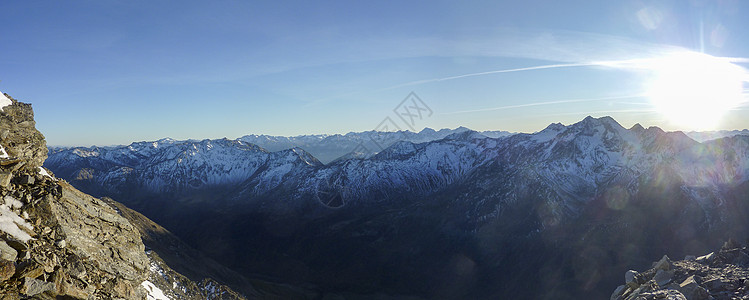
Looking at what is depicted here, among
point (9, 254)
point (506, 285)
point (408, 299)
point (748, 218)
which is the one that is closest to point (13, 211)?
point (9, 254)

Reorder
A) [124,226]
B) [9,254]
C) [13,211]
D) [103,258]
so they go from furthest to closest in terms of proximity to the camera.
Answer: [124,226], [103,258], [13,211], [9,254]

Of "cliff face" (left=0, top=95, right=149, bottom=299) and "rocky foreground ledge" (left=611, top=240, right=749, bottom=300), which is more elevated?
"cliff face" (left=0, top=95, right=149, bottom=299)

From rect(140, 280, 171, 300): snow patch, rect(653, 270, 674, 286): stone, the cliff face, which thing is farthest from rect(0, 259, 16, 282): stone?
rect(653, 270, 674, 286): stone

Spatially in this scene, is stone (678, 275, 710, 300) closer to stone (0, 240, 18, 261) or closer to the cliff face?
the cliff face

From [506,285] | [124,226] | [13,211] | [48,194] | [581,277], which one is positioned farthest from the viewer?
[506,285]

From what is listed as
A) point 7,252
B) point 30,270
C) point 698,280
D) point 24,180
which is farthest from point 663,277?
point 24,180

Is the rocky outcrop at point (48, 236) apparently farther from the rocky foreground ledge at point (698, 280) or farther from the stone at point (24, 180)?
the rocky foreground ledge at point (698, 280)

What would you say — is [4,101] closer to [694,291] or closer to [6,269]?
[6,269]

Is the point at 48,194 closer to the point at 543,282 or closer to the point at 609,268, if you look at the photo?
the point at 543,282
